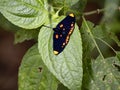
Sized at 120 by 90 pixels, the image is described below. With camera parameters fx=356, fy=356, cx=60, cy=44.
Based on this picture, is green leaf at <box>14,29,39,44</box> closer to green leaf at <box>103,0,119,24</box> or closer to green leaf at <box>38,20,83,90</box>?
green leaf at <box>38,20,83,90</box>

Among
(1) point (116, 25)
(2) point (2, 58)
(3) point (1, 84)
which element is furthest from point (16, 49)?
(1) point (116, 25)

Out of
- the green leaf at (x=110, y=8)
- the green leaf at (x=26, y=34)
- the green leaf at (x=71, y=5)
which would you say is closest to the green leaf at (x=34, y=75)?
the green leaf at (x=26, y=34)

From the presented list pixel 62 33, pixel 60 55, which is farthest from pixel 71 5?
pixel 60 55

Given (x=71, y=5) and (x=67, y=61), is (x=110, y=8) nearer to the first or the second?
(x=71, y=5)

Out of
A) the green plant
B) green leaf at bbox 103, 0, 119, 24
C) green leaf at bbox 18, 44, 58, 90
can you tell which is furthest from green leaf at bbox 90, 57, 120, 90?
green leaf at bbox 103, 0, 119, 24

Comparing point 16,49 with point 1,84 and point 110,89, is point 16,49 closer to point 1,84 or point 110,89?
point 1,84

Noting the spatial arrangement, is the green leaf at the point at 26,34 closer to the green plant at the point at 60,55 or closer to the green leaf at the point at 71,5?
the green plant at the point at 60,55

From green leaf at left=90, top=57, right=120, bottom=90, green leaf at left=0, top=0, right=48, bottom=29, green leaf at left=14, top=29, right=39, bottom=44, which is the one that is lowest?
green leaf at left=90, top=57, right=120, bottom=90
